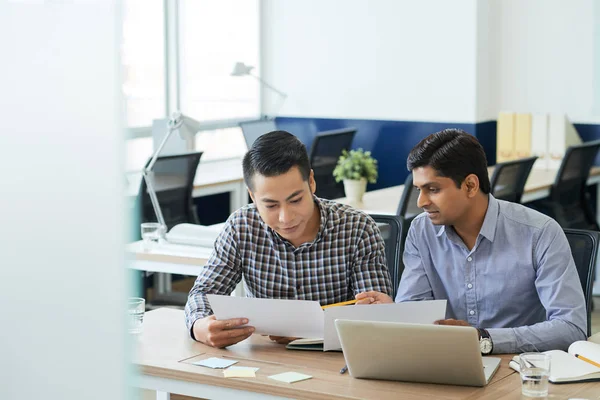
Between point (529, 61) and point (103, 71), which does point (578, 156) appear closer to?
point (529, 61)

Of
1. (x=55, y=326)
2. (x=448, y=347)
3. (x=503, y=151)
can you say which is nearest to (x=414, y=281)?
(x=448, y=347)

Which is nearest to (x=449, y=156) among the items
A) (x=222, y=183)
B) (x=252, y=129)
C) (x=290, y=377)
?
(x=290, y=377)

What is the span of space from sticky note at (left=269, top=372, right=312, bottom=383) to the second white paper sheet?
0.13 m

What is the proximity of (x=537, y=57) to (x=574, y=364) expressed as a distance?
4.55 metres

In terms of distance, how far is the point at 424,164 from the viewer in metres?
2.08

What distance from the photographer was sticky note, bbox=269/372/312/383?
1.72m

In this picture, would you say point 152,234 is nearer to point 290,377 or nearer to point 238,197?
point 290,377

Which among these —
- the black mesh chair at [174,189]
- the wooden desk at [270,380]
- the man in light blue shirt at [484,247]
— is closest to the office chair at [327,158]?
the black mesh chair at [174,189]

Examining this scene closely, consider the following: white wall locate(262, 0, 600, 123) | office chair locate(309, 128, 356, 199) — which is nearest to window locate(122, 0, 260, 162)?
white wall locate(262, 0, 600, 123)

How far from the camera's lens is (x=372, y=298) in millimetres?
1993

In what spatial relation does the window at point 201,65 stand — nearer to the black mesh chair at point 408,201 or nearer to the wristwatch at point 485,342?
the black mesh chair at point 408,201

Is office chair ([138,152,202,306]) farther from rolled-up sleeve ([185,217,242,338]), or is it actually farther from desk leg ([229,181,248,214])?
rolled-up sleeve ([185,217,242,338])

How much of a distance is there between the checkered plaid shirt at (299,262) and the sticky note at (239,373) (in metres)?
0.37

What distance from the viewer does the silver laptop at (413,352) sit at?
1.61 m
